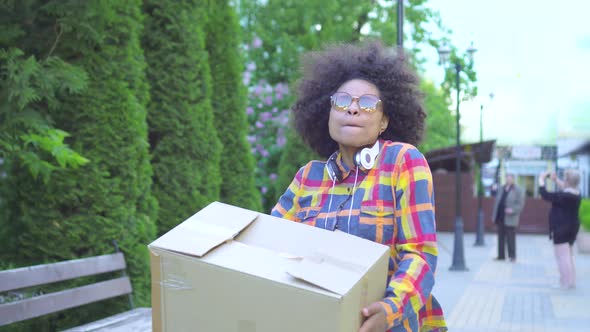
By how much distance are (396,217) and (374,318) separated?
38 centimetres

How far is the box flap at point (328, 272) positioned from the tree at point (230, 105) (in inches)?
434

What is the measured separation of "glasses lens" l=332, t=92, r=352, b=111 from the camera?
3025 millimetres

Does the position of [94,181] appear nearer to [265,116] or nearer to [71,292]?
[71,292]

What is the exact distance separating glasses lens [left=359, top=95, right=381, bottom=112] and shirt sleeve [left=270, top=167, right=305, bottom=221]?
1.04 feet

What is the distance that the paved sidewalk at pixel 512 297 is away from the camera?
10039 mm

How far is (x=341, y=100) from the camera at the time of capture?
3041 millimetres

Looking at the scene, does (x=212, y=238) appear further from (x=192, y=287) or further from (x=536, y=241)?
(x=536, y=241)

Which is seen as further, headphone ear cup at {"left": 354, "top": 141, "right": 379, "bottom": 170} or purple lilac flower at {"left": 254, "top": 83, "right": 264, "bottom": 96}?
purple lilac flower at {"left": 254, "top": 83, "right": 264, "bottom": 96}

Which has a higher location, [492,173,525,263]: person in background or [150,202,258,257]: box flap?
[150,202,258,257]: box flap

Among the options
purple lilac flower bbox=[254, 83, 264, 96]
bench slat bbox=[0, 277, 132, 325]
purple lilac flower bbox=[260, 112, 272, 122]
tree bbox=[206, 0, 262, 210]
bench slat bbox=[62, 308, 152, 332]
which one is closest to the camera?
bench slat bbox=[0, 277, 132, 325]

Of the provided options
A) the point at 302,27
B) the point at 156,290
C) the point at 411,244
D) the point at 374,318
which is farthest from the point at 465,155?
the point at 156,290

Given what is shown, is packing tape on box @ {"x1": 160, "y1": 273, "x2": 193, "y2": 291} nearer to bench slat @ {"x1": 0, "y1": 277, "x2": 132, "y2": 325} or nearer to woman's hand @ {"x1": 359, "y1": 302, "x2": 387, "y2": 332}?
woman's hand @ {"x1": 359, "y1": 302, "x2": 387, "y2": 332}

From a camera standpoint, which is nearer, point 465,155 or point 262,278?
point 262,278

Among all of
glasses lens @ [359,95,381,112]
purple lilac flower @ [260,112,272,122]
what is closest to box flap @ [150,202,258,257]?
glasses lens @ [359,95,381,112]
